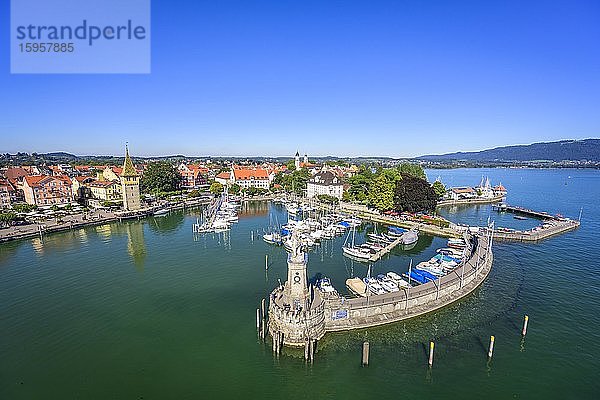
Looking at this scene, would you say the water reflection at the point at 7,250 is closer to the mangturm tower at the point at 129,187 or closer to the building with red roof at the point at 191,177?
the mangturm tower at the point at 129,187

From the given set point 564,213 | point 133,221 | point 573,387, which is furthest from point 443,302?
point 564,213

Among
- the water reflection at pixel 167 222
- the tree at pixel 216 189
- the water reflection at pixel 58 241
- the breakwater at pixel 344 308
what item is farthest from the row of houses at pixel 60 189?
the breakwater at pixel 344 308

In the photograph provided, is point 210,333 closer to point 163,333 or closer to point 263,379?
point 163,333

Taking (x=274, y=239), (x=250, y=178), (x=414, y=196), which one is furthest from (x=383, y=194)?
(x=250, y=178)

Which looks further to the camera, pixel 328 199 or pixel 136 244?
pixel 328 199

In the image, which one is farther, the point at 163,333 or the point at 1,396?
the point at 163,333

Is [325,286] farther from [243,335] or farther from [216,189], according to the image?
[216,189]

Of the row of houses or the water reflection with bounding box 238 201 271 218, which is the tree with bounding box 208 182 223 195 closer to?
the water reflection with bounding box 238 201 271 218
